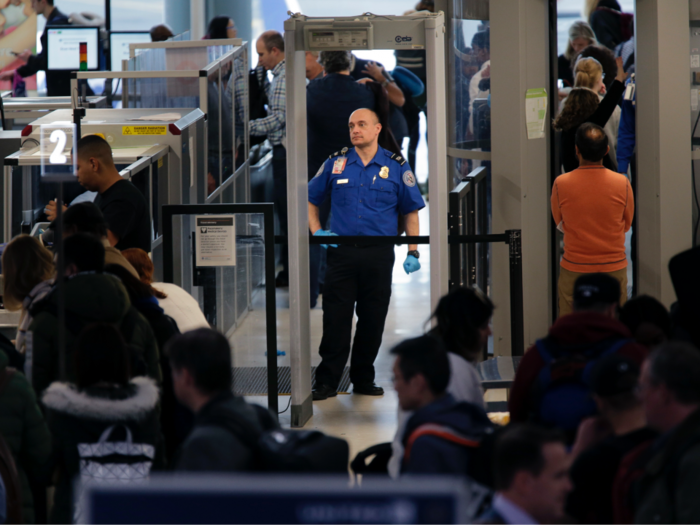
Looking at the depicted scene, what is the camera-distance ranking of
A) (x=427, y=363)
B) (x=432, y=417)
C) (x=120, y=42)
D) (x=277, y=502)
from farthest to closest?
(x=120, y=42) < (x=427, y=363) < (x=432, y=417) < (x=277, y=502)

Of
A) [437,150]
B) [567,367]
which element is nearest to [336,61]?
[437,150]

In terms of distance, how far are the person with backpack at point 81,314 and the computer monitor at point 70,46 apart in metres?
8.55

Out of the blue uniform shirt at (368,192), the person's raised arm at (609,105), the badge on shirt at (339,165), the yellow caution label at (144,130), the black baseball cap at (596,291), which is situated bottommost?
the black baseball cap at (596,291)

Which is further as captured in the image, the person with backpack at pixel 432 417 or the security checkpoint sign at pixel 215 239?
the security checkpoint sign at pixel 215 239

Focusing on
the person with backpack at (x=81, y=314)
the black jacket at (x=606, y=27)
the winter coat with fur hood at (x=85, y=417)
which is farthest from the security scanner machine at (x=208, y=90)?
the black jacket at (x=606, y=27)

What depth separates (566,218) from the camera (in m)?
5.90

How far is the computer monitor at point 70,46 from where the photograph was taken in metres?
11.6

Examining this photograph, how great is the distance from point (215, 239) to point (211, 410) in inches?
116

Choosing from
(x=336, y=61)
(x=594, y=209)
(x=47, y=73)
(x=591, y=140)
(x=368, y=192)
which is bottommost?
(x=594, y=209)

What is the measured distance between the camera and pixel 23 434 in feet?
10.1

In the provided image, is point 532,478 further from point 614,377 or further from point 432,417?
point 614,377

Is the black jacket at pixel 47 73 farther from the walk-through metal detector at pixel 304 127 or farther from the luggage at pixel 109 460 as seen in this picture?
the luggage at pixel 109 460

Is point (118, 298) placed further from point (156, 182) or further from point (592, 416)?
point (156, 182)

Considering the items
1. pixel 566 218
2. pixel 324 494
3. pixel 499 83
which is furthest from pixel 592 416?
pixel 499 83
